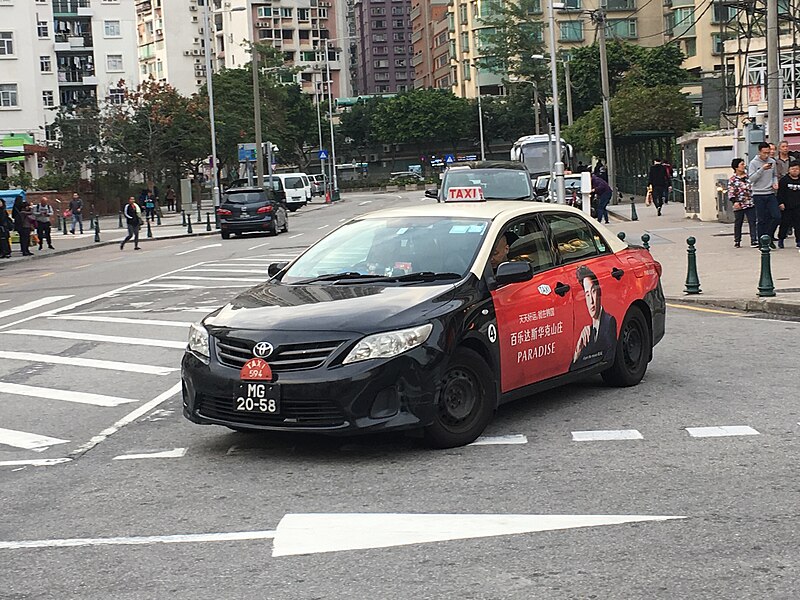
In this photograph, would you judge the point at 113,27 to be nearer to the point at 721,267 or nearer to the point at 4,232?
the point at 4,232

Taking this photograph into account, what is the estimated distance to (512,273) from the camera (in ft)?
28.8

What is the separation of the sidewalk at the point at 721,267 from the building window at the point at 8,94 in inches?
2234

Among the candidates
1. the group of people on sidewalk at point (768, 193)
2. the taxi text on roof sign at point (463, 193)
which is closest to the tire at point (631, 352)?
the taxi text on roof sign at point (463, 193)

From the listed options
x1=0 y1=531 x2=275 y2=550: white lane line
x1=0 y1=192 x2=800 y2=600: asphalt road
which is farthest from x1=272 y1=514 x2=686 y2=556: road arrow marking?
x1=0 y1=531 x2=275 y2=550: white lane line

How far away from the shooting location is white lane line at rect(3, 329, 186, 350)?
14705mm

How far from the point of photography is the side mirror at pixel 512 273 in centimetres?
876

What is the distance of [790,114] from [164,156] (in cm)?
4623

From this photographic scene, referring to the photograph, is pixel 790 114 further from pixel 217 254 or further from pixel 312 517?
pixel 312 517

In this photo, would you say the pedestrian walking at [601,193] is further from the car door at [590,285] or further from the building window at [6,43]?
the building window at [6,43]

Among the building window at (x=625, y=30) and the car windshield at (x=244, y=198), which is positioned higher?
the building window at (x=625, y=30)

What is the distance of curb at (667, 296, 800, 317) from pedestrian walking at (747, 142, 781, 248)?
17.3ft

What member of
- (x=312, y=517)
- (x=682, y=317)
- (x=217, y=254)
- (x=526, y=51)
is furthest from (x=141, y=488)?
(x=526, y=51)

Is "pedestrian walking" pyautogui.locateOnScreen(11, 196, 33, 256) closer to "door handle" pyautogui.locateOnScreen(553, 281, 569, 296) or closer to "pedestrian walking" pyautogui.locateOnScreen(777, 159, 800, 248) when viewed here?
"pedestrian walking" pyautogui.locateOnScreen(777, 159, 800, 248)

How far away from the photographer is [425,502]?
22.6 feet
